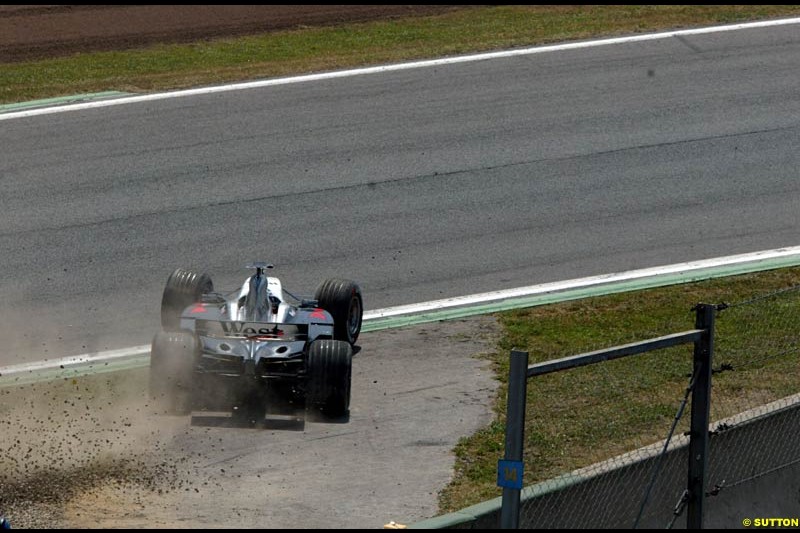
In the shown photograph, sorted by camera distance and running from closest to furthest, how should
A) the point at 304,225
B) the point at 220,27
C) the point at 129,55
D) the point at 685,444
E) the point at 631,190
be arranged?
the point at 685,444
the point at 304,225
the point at 631,190
the point at 129,55
the point at 220,27

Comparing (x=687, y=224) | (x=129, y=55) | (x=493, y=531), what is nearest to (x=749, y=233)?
(x=687, y=224)

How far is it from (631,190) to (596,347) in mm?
5229

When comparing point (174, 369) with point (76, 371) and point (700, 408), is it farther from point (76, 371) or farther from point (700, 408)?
point (700, 408)

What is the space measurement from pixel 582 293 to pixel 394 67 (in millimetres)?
8080

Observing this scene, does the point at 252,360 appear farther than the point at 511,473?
Yes

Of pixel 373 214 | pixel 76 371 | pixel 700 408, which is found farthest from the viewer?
pixel 373 214

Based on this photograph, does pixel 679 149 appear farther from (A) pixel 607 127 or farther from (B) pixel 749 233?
(B) pixel 749 233

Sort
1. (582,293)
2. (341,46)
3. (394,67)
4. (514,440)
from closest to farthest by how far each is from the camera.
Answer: (514,440) → (582,293) → (394,67) → (341,46)

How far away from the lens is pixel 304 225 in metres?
16.1

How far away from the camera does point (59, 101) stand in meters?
19.9

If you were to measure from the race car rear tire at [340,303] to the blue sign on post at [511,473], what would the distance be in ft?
20.1

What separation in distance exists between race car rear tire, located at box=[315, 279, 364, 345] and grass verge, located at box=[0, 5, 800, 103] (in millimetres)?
9170

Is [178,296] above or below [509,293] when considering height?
above

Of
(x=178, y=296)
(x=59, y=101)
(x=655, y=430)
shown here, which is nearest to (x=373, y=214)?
(x=178, y=296)
